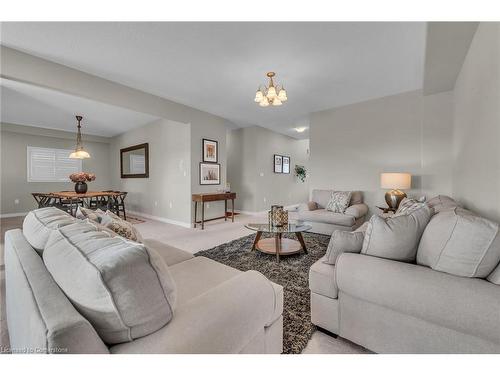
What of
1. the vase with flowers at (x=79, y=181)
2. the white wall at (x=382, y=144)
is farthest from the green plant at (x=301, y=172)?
the vase with flowers at (x=79, y=181)

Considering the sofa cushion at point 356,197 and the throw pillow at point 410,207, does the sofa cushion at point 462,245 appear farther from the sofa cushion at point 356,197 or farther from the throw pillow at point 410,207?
the sofa cushion at point 356,197

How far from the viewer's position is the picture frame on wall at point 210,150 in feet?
16.2

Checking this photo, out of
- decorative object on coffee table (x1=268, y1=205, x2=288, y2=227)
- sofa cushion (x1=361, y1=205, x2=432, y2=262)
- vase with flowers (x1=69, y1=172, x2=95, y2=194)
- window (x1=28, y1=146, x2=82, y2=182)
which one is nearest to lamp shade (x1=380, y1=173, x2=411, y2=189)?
decorative object on coffee table (x1=268, y1=205, x2=288, y2=227)

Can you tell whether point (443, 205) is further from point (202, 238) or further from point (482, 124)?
point (202, 238)

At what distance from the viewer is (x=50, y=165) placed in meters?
6.33

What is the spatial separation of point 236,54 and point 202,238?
9.15ft

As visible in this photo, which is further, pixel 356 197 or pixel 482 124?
pixel 356 197

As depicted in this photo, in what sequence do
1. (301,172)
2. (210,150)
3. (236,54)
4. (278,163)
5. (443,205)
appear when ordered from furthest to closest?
(301,172) < (278,163) < (210,150) < (236,54) < (443,205)

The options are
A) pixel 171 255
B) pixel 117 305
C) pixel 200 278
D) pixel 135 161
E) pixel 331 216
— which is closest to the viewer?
pixel 117 305

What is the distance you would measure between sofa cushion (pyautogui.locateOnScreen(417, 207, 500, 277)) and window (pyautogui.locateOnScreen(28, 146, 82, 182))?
8370 millimetres

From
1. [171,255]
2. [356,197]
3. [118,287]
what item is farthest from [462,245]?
[356,197]

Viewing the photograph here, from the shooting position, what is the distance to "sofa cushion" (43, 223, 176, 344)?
0.63 m

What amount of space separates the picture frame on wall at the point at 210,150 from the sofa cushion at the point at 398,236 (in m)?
4.12

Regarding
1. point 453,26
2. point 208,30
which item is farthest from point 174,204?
point 453,26
